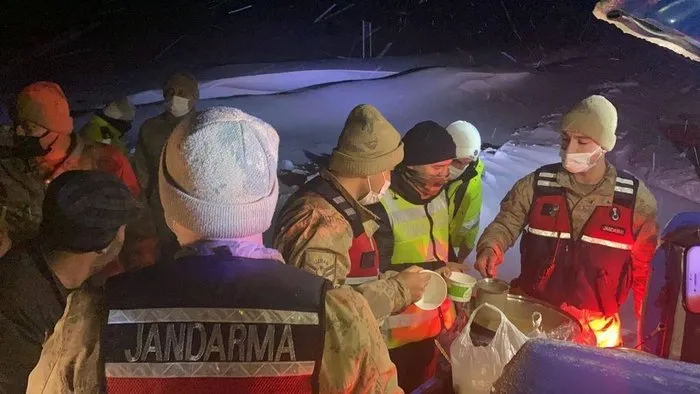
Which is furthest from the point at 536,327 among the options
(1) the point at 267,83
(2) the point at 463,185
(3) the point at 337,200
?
(1) the point at 267,83

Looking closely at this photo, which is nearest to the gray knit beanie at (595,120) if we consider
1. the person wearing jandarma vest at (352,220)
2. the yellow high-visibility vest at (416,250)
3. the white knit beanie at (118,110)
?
the yellow high-visibility vest at (416,250)

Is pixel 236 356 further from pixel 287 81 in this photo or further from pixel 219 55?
pixel 219 55

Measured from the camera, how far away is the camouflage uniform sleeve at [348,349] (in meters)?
1.23

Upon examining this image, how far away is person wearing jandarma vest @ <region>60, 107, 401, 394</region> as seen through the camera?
120cm

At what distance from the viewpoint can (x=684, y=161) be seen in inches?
217

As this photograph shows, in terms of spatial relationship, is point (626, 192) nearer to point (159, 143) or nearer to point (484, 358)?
point (484, 358)

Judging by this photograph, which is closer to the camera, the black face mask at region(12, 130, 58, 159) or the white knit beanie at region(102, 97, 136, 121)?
the black face mask at region(12, 130, 58, 159)

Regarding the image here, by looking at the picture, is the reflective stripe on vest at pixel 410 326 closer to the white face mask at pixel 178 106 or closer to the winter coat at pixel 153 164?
the winter coat at pixel 153 164

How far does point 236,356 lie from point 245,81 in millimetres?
8567

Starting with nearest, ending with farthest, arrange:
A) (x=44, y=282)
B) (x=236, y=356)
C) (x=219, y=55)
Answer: (x=236, y=356)
(x=44, y=282)
(x=219, y=55)

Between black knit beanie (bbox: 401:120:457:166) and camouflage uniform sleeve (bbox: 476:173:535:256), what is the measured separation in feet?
1.52

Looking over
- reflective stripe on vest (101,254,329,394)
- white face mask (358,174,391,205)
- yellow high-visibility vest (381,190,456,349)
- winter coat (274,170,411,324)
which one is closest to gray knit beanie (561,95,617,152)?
yellow high-visibility vest (381,190,456,349)

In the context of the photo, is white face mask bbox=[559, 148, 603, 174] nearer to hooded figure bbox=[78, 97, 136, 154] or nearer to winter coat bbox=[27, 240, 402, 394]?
winter coat bbox=[27, 240, 402, 394]

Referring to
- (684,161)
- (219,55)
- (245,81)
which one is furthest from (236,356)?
(219,55)
